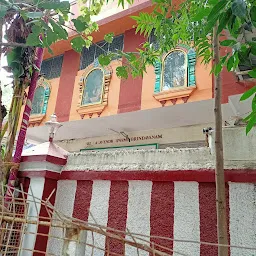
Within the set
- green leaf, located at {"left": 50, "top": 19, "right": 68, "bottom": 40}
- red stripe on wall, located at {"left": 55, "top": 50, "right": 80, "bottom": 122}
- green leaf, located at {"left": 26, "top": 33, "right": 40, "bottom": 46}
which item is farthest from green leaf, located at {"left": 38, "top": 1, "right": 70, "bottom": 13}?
red stripe on wall, located at {"left": 55, "top": 50, "right": 80, "bottom": 122}

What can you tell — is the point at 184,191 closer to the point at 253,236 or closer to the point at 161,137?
the point at 253,236

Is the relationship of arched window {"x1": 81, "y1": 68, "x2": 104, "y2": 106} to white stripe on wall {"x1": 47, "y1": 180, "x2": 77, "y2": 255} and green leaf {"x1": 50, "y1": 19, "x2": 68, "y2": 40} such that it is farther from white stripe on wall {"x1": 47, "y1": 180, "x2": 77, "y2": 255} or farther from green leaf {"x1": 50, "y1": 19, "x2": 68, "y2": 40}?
green leaf {"x1": 50, "y1": 19, "x2": 68, "y2": 40}

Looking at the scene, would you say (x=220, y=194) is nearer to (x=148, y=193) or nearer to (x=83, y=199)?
(x=148, y=193)

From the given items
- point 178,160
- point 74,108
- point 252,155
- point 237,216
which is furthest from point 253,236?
point 74,108

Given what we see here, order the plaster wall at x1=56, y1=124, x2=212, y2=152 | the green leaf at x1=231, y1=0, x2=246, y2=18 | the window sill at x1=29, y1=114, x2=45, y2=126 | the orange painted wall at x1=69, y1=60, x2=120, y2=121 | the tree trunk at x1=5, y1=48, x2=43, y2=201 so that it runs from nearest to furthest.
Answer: the green leaf at x1=231, y1=0, x2=246, y2=18, the tree trunk at x1=5, y1=48, x2=43, y2=201, the plaster wall at x1=56, y1=124, x2=212, y2=152, the orange painted wall at x1=69, y1=60, x2=120, y2=121, the window sill at x1=29, y1=114, x2=45, y2=126

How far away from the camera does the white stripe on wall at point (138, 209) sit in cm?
215

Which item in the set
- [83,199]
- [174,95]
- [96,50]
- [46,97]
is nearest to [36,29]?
[83,199]

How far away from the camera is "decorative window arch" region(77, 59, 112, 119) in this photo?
780 cm

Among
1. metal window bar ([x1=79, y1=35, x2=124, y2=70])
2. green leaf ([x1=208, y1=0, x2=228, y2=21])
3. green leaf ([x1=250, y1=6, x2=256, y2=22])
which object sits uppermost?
metal window bar ([x1=79, y1=35, x2=124, y2=70])

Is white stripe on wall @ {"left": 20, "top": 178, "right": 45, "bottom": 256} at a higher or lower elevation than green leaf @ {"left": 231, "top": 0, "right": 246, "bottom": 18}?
lower

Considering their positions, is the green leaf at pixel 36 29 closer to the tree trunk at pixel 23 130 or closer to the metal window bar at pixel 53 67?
the tree trunk at pixel 23 130

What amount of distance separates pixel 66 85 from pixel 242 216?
778cm

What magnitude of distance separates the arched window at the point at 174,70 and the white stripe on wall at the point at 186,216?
4716 millimetres

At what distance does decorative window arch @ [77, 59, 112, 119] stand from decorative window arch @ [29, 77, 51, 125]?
57.7 inches
